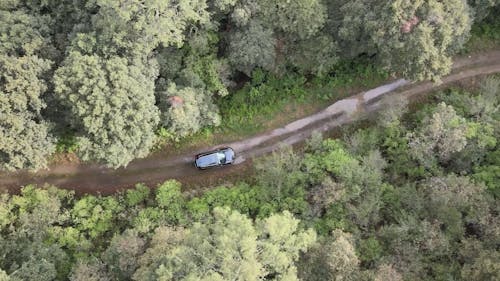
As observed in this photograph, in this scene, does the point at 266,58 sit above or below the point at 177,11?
below

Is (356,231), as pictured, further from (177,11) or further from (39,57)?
(39,57)

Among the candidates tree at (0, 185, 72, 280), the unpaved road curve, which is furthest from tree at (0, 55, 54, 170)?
the unpaved road curve

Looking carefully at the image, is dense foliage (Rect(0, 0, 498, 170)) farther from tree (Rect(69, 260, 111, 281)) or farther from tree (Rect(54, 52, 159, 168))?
tree (Rect(69, 260, 111, 281))

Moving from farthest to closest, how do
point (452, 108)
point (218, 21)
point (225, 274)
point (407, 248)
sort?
point (218, 21), point (452, 108), point (407, 248), point (225, 274)

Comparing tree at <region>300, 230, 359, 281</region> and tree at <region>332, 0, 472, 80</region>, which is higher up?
tree at <region>332, 0, 472, 80</region>

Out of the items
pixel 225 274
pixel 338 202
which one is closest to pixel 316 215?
pixel 338 202

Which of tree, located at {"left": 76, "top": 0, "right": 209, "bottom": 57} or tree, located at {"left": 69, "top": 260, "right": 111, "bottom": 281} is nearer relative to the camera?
tree, located at {"left": 69, "top": 260, "right": 111, "bottom": 281}

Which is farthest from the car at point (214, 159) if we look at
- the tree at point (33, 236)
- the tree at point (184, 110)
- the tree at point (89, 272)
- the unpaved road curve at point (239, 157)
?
the tree at point (89, 272)
